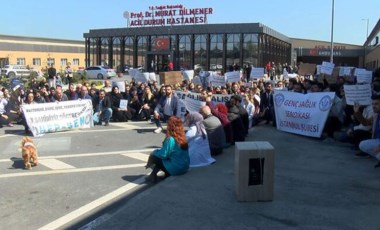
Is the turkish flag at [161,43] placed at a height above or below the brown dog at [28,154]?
above

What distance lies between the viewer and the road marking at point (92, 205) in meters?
6.24

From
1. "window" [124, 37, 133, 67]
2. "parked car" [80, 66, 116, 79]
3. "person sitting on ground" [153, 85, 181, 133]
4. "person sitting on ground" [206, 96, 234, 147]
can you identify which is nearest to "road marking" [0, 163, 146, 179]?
"person sitting on ground" [206, 96, 234, 147]

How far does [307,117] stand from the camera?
13000 millimetres

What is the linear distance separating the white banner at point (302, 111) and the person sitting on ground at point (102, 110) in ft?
19.1

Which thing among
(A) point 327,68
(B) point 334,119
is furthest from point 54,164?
(A) point 327,68

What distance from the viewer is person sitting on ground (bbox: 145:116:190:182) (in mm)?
8328

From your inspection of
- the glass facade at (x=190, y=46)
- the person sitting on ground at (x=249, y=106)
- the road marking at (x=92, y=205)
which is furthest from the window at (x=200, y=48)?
the road marking at (x=92, y=205)

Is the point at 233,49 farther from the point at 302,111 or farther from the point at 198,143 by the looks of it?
the point at 198,143

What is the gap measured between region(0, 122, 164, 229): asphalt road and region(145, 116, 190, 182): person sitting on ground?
16.9 inches

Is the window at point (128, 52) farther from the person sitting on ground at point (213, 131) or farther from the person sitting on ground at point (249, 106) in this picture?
the person sitting on ground at point (213, 131)

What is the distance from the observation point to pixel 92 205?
708cm

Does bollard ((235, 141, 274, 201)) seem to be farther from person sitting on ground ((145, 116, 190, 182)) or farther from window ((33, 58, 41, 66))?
window ((33, 58, 41, 66))

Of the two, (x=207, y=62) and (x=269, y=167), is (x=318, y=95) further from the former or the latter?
(x=207, y=62)

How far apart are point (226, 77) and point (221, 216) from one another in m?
14.6
